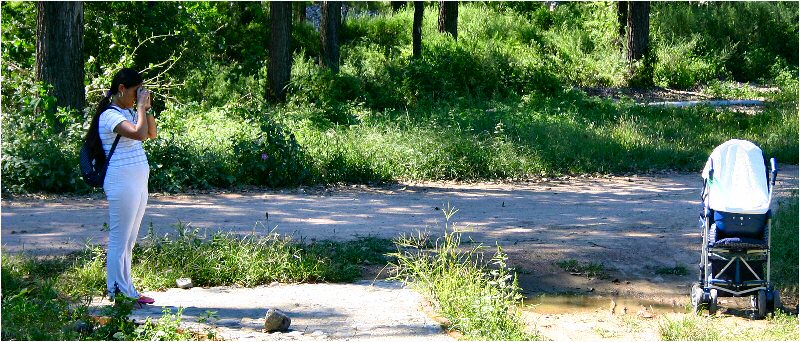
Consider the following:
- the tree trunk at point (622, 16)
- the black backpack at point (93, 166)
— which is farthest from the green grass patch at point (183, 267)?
the tree trunk at point (622, 16)

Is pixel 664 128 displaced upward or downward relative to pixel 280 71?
downward

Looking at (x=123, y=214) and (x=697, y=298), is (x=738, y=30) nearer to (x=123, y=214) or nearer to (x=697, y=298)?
(x=697, y=298)

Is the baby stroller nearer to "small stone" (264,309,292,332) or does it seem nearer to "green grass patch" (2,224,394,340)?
"green grass patch" (2,224,394,340)

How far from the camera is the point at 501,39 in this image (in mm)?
25750

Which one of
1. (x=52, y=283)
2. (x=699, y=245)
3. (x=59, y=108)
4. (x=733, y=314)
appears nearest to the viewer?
(x=52, y=283)

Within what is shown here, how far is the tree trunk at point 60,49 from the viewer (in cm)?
1352

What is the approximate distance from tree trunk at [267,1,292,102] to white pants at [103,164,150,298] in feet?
40.6

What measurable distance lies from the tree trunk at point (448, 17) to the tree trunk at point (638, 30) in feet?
15.3

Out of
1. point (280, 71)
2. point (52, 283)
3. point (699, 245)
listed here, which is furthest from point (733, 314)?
point (280, 71)

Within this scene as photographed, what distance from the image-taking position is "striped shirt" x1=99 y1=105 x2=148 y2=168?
6621 mm

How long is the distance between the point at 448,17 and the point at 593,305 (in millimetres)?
17949

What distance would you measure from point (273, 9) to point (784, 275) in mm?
12840

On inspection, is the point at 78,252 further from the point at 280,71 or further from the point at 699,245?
the point at 280,71

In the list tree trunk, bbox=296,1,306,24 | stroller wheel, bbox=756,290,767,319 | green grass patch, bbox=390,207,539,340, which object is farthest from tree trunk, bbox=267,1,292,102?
stroller wheel, bbox=756,290,767,319
